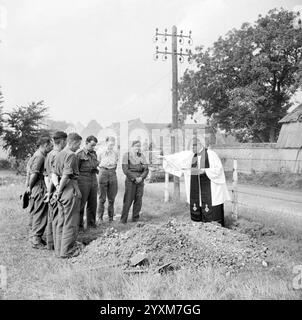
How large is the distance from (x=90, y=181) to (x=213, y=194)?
2.40 metres

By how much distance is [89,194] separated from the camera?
8219 millimetres

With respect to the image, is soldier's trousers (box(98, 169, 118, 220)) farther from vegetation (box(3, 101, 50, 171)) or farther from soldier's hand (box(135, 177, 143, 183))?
vegetation (box(3, 101, 50, 171))

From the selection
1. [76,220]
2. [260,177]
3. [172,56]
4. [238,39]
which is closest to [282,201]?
[172,56]

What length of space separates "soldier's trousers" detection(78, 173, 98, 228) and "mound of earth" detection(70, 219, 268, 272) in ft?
4.06

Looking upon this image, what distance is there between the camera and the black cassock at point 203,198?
8117 mm

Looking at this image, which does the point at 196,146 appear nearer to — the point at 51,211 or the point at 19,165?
the point at 51,211

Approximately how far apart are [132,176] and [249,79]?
20.6 metres

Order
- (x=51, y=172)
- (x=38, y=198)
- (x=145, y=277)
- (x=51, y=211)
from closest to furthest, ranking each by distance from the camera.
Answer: (x=145, y=277)
(x=51, y=172)
(x=51, y=211)
(x=38, y=198)

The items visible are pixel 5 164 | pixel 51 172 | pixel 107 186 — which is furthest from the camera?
pixel 5 164

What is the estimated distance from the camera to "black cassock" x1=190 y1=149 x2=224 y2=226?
8.12 m

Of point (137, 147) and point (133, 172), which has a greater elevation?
point (137, 147)

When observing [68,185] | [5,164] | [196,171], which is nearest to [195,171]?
[196,171]

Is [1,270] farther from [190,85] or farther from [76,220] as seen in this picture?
[190,85]

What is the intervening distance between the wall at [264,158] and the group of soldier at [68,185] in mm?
13256
